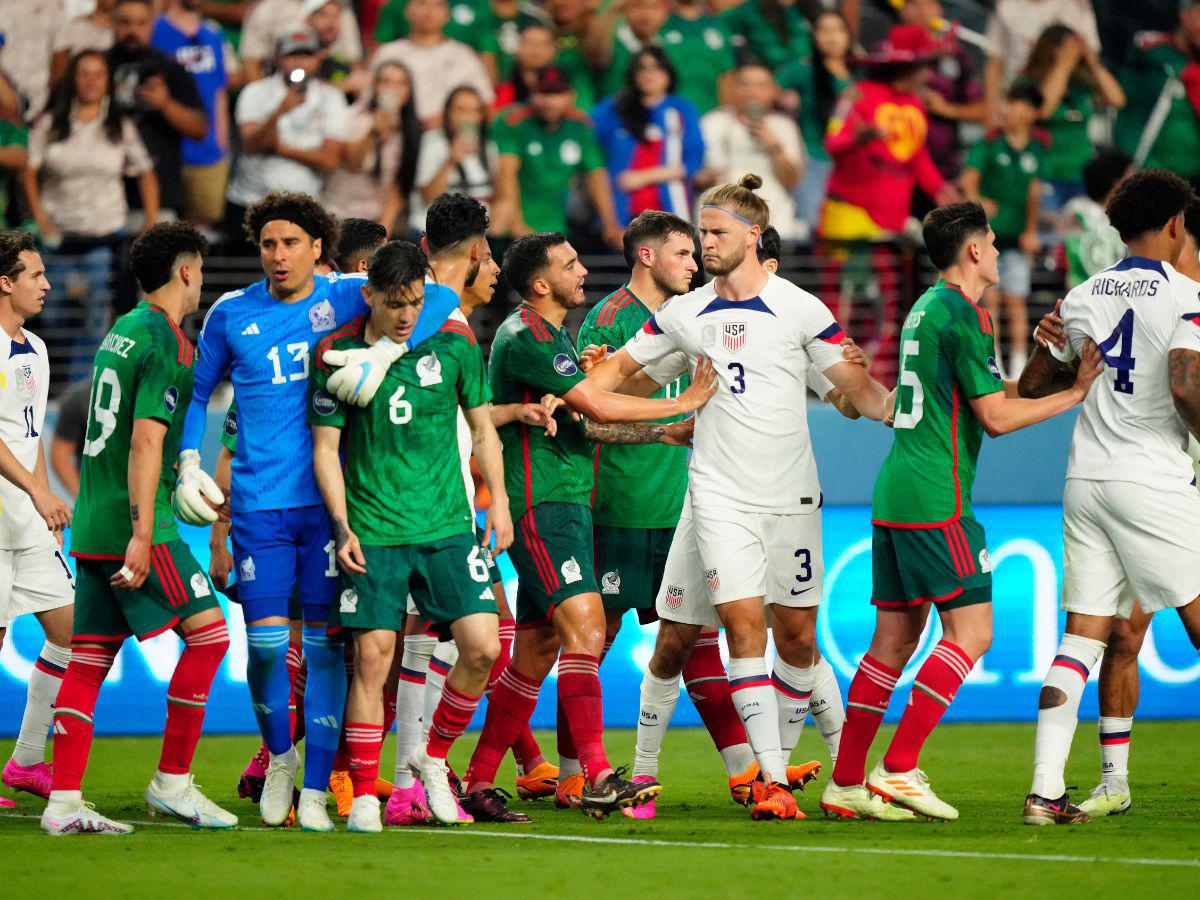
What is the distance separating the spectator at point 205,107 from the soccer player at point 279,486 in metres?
5.28

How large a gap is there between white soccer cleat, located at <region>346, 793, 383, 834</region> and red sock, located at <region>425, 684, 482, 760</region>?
0.38 meters

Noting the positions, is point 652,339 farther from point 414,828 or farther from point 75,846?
point 75,846

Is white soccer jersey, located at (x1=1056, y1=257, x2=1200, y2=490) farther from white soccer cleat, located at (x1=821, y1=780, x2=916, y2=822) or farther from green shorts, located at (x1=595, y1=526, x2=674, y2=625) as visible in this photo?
green shorts, located at (x1=595, y1=526, x2=674, y2=625)

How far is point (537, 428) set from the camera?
304 inches

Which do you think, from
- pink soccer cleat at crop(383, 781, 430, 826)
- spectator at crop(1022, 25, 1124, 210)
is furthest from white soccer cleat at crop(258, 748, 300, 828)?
spectator at crop(1022, 25, 1124, 210)

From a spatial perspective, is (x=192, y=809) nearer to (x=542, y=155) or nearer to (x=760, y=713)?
(x=760, y=713)

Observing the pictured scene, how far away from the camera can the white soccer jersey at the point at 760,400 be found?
23.5 ft

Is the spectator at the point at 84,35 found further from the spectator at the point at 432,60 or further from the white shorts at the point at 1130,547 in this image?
the white shorts at the point at 1130,547

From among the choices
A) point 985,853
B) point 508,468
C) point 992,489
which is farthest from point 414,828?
point 992,489

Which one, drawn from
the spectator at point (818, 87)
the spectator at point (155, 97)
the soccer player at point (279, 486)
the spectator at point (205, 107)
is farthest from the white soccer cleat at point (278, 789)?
the spectator at point (818, 87)

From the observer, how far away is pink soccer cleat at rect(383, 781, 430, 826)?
23.0 ft

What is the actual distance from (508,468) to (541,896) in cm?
278

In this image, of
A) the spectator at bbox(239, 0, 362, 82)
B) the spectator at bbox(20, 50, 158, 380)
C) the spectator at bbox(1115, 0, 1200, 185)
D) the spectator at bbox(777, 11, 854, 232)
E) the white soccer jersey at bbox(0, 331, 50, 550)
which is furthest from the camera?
the spectator at bbox(1115, 0, 1200, 185)

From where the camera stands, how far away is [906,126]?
520 inches
